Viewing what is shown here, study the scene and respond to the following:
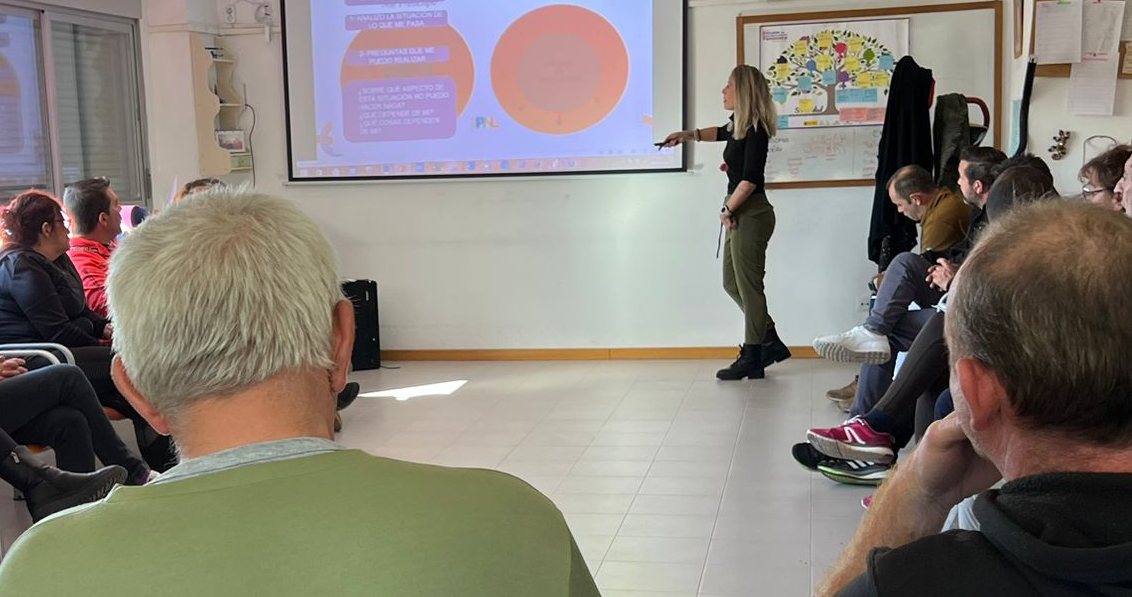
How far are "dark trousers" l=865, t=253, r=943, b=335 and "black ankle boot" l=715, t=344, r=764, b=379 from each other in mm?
1489

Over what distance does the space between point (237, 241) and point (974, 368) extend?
81 cm

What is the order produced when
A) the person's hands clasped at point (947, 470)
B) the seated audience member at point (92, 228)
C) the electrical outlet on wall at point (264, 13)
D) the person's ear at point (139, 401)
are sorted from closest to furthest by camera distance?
the person's ear at point (139, 401) → the person's hands clasped at point (947, 470) → the seated audience member at point (92, 228) → the electrical outlet on wall at point (264, 13)

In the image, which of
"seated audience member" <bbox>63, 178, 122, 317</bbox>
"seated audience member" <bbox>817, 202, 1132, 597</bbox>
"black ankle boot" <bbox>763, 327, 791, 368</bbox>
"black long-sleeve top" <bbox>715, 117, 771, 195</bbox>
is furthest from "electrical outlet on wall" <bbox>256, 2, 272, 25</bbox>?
"seated audience member" <bbox>817, 202, 1132, 597</bbox>

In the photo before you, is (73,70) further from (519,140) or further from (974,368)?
(974,368)

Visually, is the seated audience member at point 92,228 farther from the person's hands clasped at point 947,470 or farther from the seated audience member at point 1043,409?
the seated audience member at point 1043,409

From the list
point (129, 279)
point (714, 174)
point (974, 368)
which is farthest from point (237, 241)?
point (714, 174)

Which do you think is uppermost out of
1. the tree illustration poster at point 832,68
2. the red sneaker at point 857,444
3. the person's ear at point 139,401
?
the tree illustration poster at point 832,68

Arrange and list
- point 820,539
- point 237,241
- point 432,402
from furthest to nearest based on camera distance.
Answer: point 432,402
point 820,539
point 237,241

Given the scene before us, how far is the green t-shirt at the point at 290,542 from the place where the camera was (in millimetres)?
989

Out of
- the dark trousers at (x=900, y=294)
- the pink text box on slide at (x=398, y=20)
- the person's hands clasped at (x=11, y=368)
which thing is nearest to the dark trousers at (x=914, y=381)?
the dark trousers at (x=900, y=294)

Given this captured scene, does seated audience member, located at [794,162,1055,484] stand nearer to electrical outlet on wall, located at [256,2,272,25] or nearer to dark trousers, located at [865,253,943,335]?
dark trousers, located at [865,253,943,335]

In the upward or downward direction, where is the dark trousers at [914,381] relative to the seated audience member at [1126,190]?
downward

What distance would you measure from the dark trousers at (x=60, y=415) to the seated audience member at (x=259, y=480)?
2.60 m

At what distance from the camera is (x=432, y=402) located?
5605 mm
